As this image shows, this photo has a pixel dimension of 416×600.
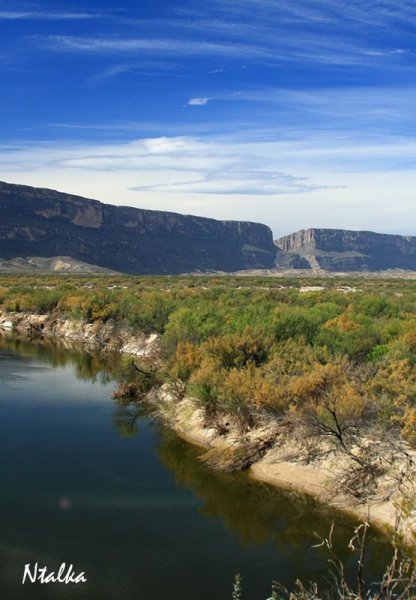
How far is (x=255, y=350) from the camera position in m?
21.6

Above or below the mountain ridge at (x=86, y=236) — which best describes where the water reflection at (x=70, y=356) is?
below

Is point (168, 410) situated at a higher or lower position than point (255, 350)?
lower

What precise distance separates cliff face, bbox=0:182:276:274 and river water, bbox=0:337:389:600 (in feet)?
400

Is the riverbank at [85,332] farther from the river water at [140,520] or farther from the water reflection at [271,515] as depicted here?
the water reflection at [271,515]

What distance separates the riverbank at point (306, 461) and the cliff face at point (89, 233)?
122 metres

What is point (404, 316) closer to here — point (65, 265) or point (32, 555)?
point (32, 555)

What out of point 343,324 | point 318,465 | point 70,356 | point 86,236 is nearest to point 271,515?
point 318,465

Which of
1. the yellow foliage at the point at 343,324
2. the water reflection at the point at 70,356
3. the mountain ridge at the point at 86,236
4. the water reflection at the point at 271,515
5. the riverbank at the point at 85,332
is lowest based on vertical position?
the water reflection at the point at 271,515

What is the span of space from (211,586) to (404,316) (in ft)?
68.8

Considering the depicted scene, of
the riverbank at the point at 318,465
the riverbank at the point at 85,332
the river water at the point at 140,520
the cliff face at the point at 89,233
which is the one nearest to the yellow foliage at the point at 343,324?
the riverbank at the point at 318,465

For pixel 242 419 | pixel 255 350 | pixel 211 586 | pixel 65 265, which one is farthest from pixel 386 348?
pixel 65 265

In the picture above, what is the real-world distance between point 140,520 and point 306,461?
197 inches

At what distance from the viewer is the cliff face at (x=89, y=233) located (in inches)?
5856

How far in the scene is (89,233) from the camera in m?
167
